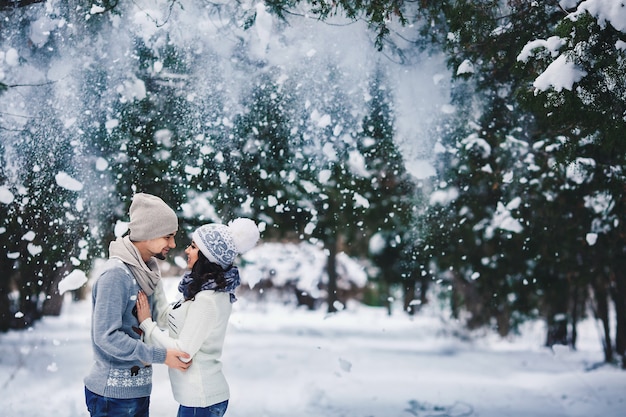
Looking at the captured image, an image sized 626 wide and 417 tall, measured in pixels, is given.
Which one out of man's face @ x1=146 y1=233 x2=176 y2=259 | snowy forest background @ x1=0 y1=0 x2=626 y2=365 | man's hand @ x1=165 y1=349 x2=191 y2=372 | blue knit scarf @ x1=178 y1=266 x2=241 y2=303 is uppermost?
snowy forest background @ x1=0 y1=0 x2=626 y2=365

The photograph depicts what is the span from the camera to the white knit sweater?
2.17 metres

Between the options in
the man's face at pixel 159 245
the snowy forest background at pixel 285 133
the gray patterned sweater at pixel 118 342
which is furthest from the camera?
the snowy forest background at pixel 285 133

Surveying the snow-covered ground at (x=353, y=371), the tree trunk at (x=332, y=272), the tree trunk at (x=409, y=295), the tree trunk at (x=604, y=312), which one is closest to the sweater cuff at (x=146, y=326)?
the snow-covered ground at (x=353, y=371)

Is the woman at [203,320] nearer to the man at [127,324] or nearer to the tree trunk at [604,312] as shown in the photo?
the man at [127,324]

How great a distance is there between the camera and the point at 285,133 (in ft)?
15.2

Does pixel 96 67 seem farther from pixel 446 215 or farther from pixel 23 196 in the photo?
pixel 446 215

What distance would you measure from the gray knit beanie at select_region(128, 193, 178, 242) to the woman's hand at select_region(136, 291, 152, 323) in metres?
0.22

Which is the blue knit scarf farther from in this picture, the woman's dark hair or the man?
the man

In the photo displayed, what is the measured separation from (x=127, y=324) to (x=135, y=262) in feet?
0.75

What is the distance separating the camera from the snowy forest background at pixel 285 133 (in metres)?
4.20

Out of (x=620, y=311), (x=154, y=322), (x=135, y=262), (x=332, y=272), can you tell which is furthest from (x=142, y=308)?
(x=620, y=311)

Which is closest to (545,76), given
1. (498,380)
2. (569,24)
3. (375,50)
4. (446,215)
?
(569,24)

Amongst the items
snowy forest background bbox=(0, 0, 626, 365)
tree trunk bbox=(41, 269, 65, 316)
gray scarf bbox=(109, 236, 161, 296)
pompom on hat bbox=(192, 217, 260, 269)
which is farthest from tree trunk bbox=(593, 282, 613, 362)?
gray scarf bbox=(109, 236, 161, 296)

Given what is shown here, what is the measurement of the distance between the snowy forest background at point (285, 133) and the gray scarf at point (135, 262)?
2.03 meters
